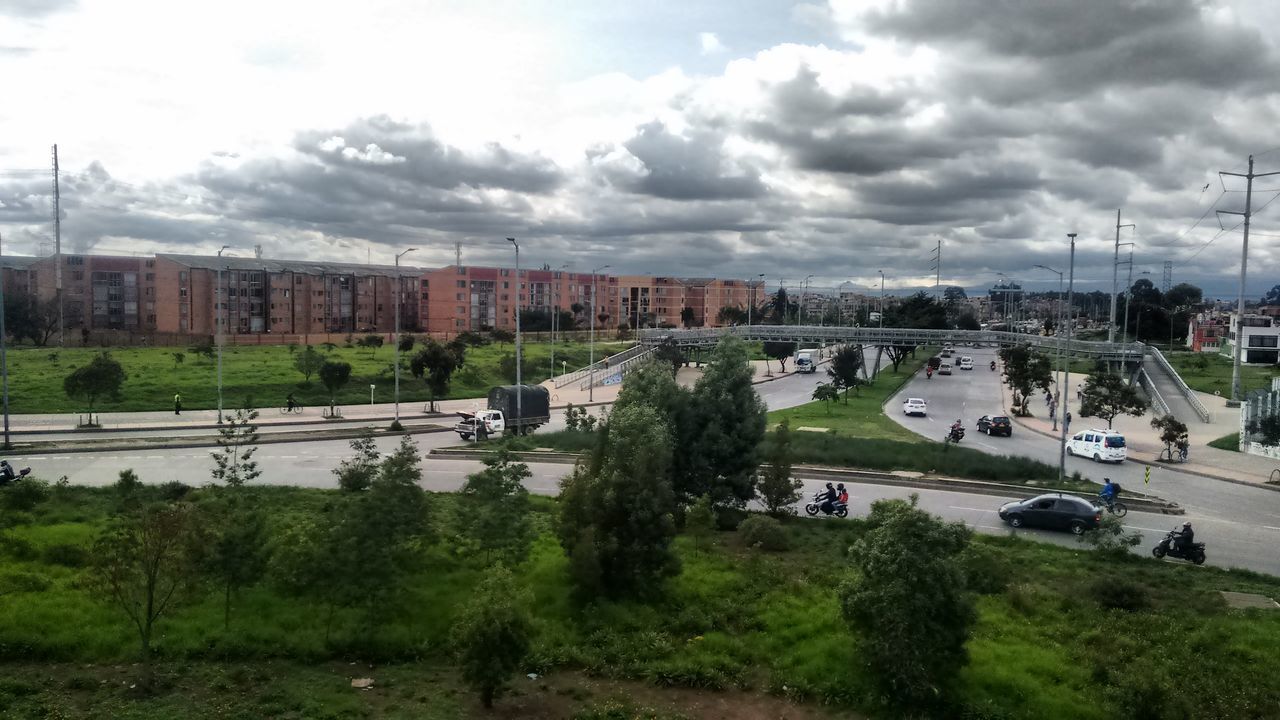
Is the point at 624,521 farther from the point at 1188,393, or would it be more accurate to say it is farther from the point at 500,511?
the point at 1188,393

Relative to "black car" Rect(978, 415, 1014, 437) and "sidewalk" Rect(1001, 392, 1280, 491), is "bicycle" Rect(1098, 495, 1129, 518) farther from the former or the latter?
"black car" Rect(978, 415, 1014, 437)

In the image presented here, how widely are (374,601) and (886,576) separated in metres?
8.39

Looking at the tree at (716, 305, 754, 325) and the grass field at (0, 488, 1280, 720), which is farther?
the tree at (716, 305, 754, 325)

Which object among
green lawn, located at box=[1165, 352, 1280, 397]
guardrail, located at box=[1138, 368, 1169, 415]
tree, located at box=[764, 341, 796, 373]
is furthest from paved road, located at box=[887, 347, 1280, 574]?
tree, located at box=[764, 341, 796, 373]

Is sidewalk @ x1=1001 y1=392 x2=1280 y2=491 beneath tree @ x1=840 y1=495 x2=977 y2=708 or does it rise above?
beneath

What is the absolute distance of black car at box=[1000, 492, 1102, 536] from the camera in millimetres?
21781

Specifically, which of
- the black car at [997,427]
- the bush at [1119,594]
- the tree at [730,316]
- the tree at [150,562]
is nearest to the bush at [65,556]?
the tree at [150,562]

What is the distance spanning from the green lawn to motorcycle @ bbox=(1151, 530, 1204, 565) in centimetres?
4244

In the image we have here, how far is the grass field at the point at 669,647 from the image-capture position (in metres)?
11.8

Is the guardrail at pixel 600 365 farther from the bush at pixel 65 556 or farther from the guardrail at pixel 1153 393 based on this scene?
the bush at pixel 65 556

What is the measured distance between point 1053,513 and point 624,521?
1309 centimetres

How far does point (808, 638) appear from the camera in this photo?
1402cm

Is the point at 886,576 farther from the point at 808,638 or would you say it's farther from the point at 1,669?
the point at 1,669

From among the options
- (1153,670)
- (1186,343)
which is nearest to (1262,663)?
(1153,670)
